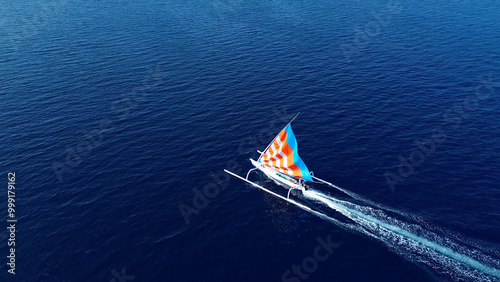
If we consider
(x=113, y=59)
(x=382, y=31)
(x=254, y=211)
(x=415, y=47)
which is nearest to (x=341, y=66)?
(x=415, y=47)

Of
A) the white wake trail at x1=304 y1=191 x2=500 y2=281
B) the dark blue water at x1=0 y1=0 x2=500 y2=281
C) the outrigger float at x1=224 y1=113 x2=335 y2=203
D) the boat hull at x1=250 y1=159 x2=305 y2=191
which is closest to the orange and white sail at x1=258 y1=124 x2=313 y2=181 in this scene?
the outrigger float at x1=224 y1=113 x2=335 y2=203

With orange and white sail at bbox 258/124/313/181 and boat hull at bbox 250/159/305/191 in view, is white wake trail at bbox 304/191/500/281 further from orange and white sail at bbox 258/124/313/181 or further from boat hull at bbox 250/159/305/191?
orange and white sail at bbox 258/124/313/181

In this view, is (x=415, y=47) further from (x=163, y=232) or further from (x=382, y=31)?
(x=163, y=232)

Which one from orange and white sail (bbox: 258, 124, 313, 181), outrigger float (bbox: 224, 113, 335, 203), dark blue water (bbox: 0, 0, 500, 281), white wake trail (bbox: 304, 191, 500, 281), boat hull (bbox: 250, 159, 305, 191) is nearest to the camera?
white wake trail (bbox: 304, 191, 500, 281)

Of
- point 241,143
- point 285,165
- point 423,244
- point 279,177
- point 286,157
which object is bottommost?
point 423,244

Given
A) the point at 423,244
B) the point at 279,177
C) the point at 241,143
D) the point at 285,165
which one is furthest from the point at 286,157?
the point at 423,244

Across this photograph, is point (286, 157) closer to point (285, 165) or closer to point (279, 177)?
point (285, 165)
